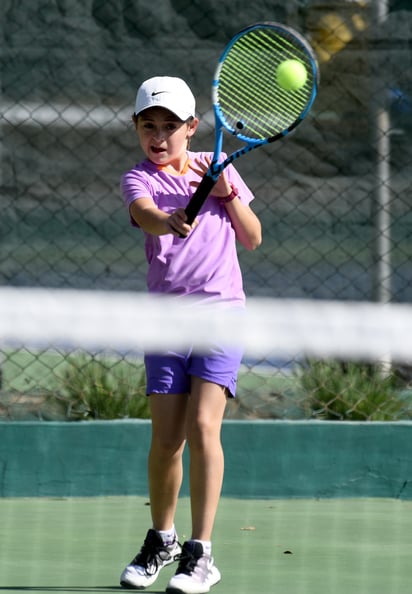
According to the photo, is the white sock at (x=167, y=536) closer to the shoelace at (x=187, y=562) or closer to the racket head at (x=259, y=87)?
the shoelace at (x=187, y=562)

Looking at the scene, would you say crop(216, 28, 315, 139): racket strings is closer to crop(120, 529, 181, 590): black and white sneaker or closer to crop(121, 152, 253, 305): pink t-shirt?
crop(121, 152, 253, 305): pink t-shirt

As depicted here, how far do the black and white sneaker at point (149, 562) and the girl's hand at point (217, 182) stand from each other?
94 cm

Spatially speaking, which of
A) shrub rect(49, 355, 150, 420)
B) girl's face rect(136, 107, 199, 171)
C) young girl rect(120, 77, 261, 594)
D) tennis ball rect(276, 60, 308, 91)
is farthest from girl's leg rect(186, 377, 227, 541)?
shrub rect(49, 355, 150, 420)

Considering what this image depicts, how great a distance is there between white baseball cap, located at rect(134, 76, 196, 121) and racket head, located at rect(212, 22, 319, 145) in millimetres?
84

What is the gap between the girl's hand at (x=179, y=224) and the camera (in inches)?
148

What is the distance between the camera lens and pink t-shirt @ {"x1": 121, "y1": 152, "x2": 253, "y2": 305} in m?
4.04

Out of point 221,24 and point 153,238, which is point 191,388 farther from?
point 221,24

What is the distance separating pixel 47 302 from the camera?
507 centimetres

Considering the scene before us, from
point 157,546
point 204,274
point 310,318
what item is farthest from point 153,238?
point 157,546

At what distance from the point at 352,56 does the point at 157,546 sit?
8.14ft

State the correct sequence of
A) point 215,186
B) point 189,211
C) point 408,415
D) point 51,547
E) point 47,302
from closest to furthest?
point 189,211, point 215,186, point 51,547, point 47,302, point 408,415

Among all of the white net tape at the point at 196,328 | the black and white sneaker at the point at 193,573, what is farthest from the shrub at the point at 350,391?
the black and white sneaker at the point at 193,573

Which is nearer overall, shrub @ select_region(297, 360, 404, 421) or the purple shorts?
the purple shorts

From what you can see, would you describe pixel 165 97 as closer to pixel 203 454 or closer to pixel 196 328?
pixel 196 328
